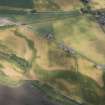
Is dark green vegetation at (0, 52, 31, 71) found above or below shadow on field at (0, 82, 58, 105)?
above

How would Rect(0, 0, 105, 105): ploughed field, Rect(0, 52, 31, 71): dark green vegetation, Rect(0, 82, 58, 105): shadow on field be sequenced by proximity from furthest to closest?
1. Rect(0, 52, 31, 71): dark green vegetation
2. Rect(0, 0, 105, 105): ploughed field
3. Rect(0, 82, 58, 105): shadow on field

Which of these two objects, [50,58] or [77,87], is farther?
[50,58]

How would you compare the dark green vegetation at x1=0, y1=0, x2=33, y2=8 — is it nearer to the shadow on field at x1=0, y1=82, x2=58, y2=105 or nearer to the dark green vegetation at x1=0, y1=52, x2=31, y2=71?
the dark green vegetation at x1=0, y1=52, x2=31, y2=71

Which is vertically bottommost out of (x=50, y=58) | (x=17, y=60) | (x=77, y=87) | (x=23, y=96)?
(x=77, y=87)

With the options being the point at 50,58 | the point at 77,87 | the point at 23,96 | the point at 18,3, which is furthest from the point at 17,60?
the point at 18,3

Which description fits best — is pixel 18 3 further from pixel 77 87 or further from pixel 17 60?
pixel 77 87

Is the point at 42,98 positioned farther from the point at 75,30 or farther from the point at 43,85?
the point at 75,30

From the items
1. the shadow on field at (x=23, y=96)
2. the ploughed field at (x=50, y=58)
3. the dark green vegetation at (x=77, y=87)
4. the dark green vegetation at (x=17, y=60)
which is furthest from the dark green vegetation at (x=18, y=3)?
the shadow on field at (x=23, y=96)

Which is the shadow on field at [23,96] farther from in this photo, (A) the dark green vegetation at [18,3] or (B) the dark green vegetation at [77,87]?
(A) the dark green vegetation at [18,3]

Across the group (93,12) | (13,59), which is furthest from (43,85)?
(93,12)

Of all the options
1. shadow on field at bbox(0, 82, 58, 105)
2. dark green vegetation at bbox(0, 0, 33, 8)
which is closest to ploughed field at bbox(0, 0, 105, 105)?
shadow on field at bbox(0, 82, 58, 105)

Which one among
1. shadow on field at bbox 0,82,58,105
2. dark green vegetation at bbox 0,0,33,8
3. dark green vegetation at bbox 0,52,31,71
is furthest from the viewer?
dark green vegetation at bbox 0,0,33,8

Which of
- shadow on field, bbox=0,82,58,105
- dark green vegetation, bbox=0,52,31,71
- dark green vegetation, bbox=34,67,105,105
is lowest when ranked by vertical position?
dark green vegetation, bbox=34,67,105,105
